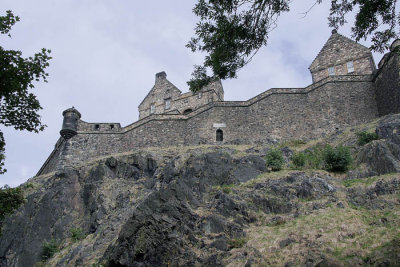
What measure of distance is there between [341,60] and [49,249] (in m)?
27.0

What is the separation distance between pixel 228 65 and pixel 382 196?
26.8 ft

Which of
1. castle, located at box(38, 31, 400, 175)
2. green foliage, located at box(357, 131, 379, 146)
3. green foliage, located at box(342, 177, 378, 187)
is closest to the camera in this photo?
green foliage, located at box(342, 177, 378, 187)

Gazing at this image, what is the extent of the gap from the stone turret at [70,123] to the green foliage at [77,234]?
10596mm

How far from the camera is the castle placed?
2555 centimetres

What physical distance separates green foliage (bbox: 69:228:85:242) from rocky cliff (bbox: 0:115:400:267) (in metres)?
0.05

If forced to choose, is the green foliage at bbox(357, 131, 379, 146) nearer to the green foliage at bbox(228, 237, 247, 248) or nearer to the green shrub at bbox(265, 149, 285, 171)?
the green shrub at bbox(265, 149, 285, 171)

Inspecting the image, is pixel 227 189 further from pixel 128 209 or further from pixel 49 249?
pixel 49 249

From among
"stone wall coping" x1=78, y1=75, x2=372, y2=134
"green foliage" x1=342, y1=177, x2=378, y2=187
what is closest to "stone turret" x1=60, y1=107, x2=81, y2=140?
"stone wall coping" x1=78, y1=75, x2=372, y2=134

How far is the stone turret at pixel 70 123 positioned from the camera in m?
28.4

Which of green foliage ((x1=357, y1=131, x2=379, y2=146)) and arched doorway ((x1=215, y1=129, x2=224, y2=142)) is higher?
arched doorway ((x1=215, y1=129, x2=224, y2=142))

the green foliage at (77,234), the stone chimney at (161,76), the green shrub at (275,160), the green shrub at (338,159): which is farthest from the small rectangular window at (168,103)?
the green shrub at (338,159)

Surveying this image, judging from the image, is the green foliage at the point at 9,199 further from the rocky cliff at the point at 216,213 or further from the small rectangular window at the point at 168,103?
the small rectangular window at the point at 168,103

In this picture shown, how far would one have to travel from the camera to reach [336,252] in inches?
438

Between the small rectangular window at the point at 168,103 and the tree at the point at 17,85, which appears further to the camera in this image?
the small rectangular window at the point at 168,103
